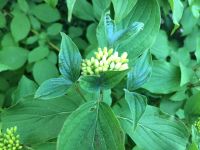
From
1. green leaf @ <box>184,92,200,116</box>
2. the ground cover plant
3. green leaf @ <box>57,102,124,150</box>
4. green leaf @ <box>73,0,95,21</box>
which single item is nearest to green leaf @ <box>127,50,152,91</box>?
the ground cover plant

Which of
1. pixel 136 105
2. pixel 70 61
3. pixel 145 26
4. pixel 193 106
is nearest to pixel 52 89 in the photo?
pixel 70 61

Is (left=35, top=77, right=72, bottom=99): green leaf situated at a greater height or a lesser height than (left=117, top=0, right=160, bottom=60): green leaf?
lesser

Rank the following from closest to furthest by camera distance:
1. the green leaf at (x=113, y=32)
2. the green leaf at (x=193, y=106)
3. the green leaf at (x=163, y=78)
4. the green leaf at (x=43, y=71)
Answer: the green leaf at (x=113, y=32) < the green leaf at (x=193, y=106) < the green leaf at (x=163, y=78) < the green leaf at (x=43, y=71)

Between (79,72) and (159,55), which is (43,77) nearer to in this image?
(159,55)

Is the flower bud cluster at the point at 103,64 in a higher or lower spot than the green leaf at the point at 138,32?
lower

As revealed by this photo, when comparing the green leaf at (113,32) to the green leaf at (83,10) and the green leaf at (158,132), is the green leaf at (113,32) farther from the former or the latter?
the green leaf at (83,10)

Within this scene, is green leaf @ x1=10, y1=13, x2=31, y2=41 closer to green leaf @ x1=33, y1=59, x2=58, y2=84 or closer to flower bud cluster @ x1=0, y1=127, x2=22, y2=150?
green leaf @ x1=33, y1=59, x2=58, y2=84

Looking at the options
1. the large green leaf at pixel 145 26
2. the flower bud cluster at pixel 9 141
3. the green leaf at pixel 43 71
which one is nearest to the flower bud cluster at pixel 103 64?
the large green leaf at pixel 145 26
